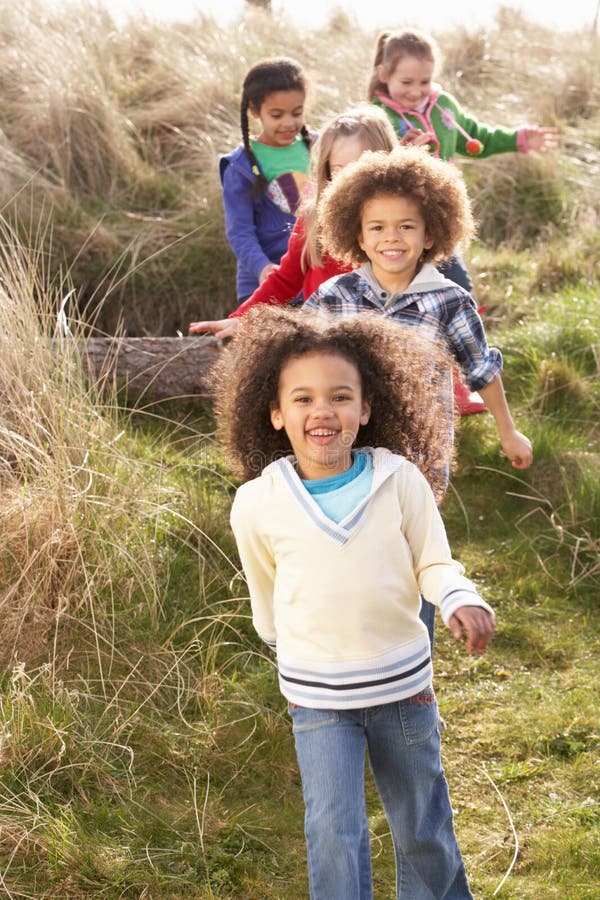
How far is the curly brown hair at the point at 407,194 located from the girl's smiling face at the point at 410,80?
1.94m

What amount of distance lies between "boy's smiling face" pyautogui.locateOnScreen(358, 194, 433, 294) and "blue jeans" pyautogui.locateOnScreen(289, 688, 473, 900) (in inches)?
46.5

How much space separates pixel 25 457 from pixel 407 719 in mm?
2036

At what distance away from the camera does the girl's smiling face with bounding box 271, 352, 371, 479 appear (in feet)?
7.90

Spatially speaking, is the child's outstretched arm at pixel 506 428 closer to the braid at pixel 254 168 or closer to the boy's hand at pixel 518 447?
the boy's hand at pixel 518 447

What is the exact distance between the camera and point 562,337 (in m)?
5.63

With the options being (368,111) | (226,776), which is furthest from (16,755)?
(368,111)

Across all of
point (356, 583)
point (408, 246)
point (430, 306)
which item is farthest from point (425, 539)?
point (408, 246)

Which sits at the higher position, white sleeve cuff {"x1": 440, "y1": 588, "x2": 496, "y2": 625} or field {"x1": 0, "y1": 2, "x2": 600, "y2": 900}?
white sleeve cuff {"x1": 440, "y1": 588, "x2": 496, "y2": 625}

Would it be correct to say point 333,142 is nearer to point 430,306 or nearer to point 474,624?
point 430,306

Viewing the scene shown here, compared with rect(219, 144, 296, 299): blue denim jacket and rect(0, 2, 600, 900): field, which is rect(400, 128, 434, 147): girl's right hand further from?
rect(0, 2, 600, 900): field

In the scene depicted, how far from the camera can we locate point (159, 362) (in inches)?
209

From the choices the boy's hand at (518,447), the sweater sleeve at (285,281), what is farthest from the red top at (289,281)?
the boy's hand at (518,447)

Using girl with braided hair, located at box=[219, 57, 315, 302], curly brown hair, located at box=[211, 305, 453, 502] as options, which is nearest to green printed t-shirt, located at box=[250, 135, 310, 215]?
girl with braided hair, located at box=[219, 57, 315, 302]

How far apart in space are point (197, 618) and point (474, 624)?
5.41ft
